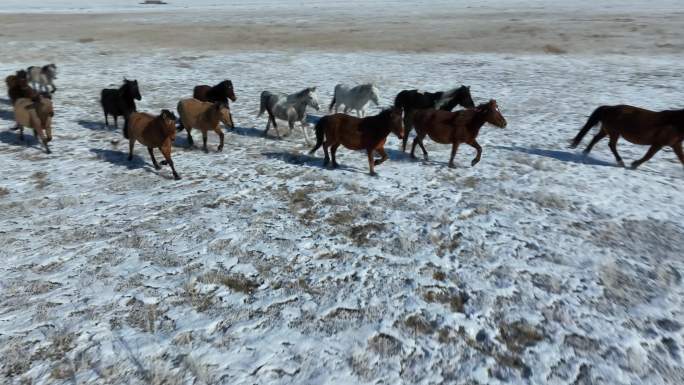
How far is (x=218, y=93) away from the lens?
38.8 ft

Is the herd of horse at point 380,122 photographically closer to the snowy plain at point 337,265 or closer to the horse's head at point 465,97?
the horse's head at point 465,97

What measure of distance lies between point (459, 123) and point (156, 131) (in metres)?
6.83

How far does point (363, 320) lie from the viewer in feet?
15.9

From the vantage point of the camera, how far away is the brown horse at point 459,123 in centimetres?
877

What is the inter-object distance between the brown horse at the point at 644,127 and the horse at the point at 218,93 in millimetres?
9730

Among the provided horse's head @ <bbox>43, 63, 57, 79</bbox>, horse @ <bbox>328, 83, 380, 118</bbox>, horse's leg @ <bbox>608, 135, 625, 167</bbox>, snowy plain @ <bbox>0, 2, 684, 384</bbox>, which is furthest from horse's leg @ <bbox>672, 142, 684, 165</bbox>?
horse's head @ <bbox>43, 63, 57, 79</bbox>

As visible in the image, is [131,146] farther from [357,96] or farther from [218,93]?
[357,96]

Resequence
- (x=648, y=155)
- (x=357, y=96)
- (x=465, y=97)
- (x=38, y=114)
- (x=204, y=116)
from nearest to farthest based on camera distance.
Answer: (x=648, y=155)
(x=38, y=114)
(x=204, y=116)
(x=465, y=97)
(x=357, y=96)

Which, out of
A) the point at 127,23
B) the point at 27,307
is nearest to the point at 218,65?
the point at 27,307

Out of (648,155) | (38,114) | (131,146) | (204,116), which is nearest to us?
(648,155)

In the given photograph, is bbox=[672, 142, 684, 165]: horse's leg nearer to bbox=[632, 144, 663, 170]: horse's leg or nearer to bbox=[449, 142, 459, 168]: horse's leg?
bbox=[632, 144, 663, 170]: horse's leg

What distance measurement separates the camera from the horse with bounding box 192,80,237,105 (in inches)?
461

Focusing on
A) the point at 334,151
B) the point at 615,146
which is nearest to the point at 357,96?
the point at 334,151

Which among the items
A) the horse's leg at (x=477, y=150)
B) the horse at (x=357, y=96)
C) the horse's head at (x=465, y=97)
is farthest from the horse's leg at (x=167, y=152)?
the horse's head at (x=465, y=97)
